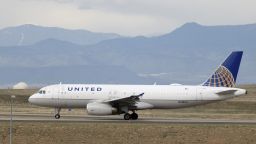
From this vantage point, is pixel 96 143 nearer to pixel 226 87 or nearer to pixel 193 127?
pixel 193 127

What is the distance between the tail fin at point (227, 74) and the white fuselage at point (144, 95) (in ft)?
4.34

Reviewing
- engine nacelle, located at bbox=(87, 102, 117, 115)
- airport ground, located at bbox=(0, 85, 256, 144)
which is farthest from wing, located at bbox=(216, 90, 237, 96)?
engine nacelle, located at bbox=(87, 102, 117, 115)

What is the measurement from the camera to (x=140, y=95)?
58.7 meters

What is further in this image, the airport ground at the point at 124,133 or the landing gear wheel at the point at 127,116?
the landing gear wheel at the point at 127,116

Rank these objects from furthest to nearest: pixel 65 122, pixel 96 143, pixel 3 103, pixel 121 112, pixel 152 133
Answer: pixel 3 103 < pixel 121 112 < pixel 65 122 < pixel 152 133 < pixel 96 143

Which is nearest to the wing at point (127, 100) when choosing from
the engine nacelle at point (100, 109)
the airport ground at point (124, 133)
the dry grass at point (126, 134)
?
the engine nacelle at point (100, 109)

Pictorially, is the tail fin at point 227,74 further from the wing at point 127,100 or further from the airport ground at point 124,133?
the airport ground at point 124,133

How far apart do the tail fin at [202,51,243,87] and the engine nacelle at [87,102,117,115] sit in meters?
9.47

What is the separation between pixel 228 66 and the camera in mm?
61594

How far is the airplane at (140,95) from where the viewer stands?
2323 inches

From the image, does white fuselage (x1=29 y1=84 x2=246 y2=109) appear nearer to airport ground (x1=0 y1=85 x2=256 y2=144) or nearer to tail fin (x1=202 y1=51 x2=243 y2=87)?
tail fin (x1=202 y1=51 x2=243 y2=87)

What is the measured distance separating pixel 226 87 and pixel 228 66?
1984 mm

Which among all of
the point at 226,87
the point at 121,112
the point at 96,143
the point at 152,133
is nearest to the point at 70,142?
the point at 96,143

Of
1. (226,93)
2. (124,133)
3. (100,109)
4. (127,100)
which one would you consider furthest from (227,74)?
(124,133)
